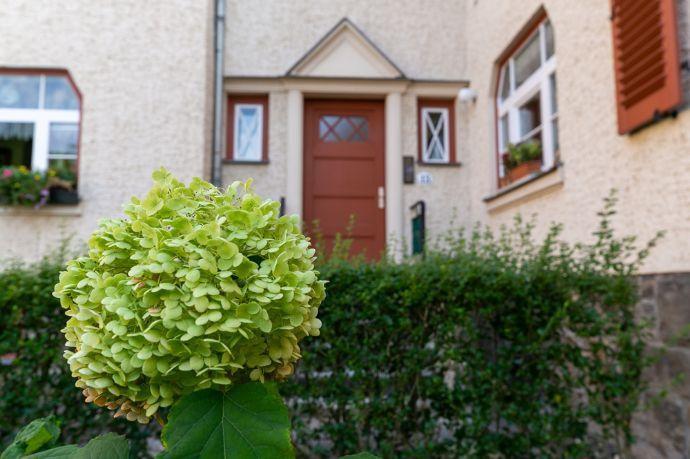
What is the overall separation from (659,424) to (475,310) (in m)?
1.26

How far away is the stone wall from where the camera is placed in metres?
2.56

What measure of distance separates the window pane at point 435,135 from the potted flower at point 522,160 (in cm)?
128

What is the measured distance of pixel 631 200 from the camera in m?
3.21

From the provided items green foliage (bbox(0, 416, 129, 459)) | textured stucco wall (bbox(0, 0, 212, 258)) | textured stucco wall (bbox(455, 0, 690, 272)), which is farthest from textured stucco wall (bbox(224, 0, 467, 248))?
green foliage (bbox(0, 416, 129, 459))

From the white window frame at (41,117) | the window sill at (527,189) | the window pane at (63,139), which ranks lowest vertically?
the window sill at (527,189)

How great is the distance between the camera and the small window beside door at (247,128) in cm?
636

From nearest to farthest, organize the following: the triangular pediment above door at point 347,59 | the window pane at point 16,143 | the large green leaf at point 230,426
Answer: the large green leaf at point 230,426 → the window pane at point 16,143 → the triangular pediment above door at point 347,59

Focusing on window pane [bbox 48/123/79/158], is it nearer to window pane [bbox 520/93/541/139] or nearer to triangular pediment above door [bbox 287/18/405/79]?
triangular pediment above door [bbox 287/18/405/79]

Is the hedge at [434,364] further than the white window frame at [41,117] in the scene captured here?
No

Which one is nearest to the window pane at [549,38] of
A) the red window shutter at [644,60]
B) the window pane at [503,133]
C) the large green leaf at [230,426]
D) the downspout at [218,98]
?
the window pane at [503,133]

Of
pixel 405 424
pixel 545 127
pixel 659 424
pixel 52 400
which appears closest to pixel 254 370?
pixel 405 424

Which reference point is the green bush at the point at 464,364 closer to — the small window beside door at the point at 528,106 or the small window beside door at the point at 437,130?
the small window beside door at the point at 528,106

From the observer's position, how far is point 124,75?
5750 millimetres

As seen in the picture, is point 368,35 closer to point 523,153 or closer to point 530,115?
point 530,115
